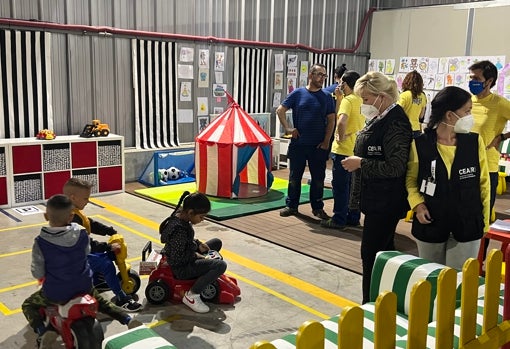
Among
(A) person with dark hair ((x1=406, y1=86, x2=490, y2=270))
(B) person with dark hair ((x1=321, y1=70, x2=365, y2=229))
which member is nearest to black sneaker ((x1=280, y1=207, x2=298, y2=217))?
(B) person with dark hair ((x1=321, y1=70, x2=365, y2=229))

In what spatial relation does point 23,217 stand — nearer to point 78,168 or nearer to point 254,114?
point 78,168

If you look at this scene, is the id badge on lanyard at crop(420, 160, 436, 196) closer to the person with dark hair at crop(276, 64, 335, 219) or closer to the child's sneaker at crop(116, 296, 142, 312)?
the child's sneaker at crop(116, 296, 142, 312)

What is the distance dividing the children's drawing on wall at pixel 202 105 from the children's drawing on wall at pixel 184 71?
463mm

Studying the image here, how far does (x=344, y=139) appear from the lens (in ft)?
20.2

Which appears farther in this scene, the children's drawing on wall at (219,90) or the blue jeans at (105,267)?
the children's drawing on wall at (219,90)

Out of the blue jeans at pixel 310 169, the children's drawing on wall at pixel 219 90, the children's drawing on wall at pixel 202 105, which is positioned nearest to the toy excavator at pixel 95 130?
the children's drawing on wall at pixel 202 105

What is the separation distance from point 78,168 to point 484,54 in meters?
7.95

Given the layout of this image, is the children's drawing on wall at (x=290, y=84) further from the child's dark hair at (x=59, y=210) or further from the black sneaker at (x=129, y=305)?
the child's dark hair at (x=59, y=210)

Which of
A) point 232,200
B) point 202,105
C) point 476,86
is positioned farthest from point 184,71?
point 476,86

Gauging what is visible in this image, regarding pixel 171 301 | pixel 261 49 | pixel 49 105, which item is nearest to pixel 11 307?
pixel 171 301

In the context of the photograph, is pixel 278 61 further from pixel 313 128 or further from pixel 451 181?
pixel 451 181

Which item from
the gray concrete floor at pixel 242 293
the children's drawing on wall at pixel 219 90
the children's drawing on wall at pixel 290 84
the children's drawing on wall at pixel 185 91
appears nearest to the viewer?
the gray concrete floor at pixel 242 293

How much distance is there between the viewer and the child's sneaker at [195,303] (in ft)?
13.3

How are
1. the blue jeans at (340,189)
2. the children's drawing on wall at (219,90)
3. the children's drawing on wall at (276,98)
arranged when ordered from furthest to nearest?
the children's drawing on wall at (276,98), the children's drawing on wall at (219,90), the blue jeans at (340,189)
